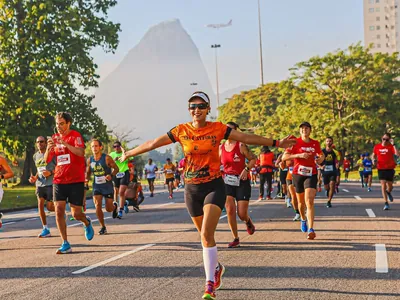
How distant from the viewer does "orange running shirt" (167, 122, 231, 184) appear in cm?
710

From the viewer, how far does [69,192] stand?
10.5 metres

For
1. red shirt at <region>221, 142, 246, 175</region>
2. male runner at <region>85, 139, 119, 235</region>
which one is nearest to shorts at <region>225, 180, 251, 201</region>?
red shirt at <region>221, 142, 246, 175</region>

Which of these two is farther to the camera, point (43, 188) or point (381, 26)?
point (381, 26)

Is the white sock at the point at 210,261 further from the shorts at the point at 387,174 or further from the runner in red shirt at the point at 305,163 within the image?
the shorts at the point at 387,174

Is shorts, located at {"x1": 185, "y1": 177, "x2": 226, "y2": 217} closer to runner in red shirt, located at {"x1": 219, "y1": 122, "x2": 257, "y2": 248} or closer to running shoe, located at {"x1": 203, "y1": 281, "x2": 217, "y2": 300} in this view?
running shoe, located at {"x1": 203, "y1": 281, "x2": 217, "y2": 300}

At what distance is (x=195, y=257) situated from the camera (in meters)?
9.49

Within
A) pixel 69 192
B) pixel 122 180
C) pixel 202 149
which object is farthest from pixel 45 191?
pixel 202 149

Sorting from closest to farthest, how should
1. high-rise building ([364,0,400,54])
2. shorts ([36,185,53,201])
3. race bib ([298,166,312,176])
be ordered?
race bib ([298,166,312,176])
shorts ([36,185,53,201])
high-rise building ([364,0,400,54])

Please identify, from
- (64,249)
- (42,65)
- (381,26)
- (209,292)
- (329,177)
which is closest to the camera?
(209,292)

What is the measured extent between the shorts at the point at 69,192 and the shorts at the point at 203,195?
12.1 ft

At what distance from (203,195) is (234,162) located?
4.08 meters

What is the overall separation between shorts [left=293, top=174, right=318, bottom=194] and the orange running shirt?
470 centimetres

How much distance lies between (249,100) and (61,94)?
51.7 metres

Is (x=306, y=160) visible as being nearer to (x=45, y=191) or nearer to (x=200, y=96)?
(x=200, y=96)
